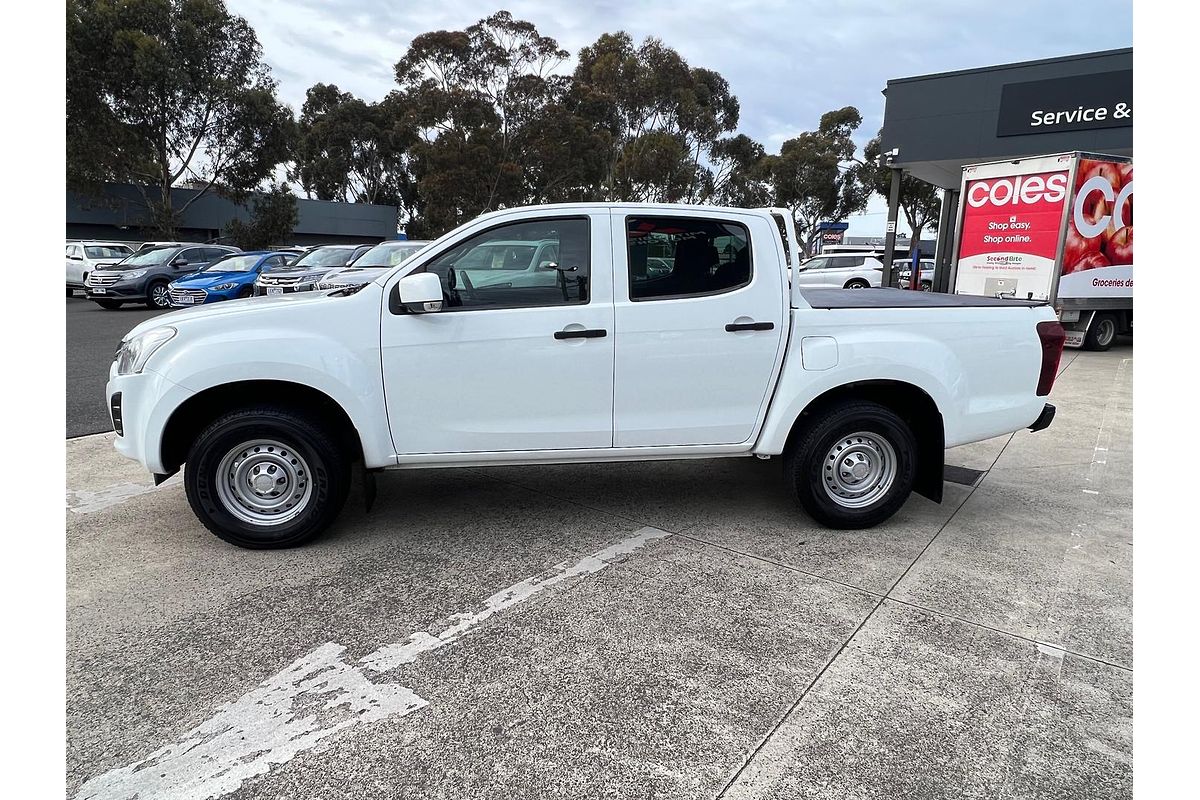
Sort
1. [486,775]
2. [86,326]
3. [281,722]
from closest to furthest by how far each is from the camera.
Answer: [486,775] → [281,722] → [86,326]

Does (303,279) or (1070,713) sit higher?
(303,279)

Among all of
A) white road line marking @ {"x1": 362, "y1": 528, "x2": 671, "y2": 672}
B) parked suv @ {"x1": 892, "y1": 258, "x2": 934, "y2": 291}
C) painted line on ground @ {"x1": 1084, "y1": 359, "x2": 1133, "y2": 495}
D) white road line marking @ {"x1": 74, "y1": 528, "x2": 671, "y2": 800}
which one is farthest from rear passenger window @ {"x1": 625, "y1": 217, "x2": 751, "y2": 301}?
parked suv @ {"x1": 892, "y1": 258, "x2": 934, "y2": 291}

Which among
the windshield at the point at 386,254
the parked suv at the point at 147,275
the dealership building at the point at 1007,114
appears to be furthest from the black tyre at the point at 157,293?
the dealership building at the point at 1007,114

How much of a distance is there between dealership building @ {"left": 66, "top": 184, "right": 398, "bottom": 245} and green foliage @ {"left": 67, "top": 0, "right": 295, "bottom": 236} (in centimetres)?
273

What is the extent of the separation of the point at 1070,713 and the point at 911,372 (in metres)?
2.02

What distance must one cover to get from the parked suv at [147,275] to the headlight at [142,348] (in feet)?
53.1

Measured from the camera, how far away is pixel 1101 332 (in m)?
13.3

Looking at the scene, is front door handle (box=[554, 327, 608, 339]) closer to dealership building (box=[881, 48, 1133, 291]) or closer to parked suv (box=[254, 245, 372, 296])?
parked suv (box=[254, 245, 372, 296])

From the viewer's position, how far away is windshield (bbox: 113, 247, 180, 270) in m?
19.6

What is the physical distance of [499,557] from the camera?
4.15 m

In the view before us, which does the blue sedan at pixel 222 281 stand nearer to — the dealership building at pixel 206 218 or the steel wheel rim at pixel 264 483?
the steel wheel rim at pixel 264 483

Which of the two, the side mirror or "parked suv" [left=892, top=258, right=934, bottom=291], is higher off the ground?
"parked suv" [left=892, top=258, right=934, bottom=291]

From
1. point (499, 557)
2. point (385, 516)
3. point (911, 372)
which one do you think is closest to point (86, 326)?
point (385, 516)

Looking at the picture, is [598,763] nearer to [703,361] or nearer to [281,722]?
[281,722]
